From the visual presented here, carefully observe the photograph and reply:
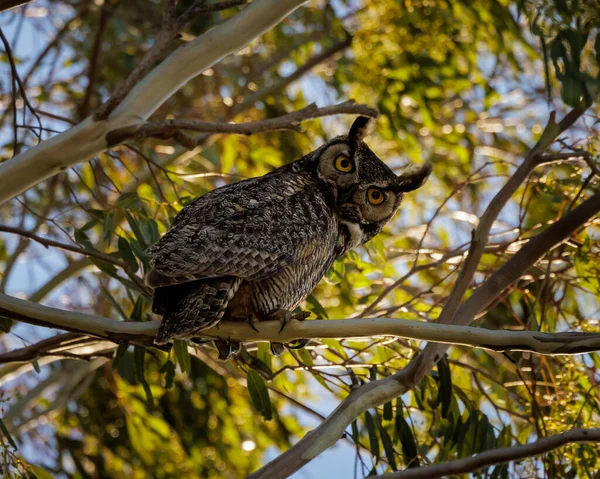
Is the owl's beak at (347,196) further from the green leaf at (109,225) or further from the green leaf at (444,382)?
the green leaf at (109,225)

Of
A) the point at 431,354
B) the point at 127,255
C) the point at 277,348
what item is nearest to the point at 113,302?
the point at 127,255

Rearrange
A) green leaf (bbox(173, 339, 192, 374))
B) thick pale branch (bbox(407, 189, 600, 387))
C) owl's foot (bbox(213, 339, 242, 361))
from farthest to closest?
1. green leaf (bbox(173, 339, 192, 374))
2. thick pale branch (bbox(407, 189, 600, 387))
3. owl's foot (bbox(213, 339, 242, 361))

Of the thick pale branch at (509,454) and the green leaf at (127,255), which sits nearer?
the thick pale branch at (509,454)

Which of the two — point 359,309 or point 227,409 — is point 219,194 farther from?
point 227,409

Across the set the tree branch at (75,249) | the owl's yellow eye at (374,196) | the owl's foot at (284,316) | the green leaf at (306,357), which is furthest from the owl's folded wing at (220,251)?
the green leaf at (306,357)

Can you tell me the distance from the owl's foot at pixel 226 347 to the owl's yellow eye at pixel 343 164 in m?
0.68

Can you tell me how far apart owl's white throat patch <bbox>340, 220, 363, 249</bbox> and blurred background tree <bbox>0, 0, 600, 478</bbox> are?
0.85 ft

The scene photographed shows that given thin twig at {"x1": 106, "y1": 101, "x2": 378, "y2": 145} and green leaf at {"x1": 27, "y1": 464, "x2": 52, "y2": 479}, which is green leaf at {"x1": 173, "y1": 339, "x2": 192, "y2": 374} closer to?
green leaf at {"x1": 27, "y1": 464, "x2": 52, "y2": 479}

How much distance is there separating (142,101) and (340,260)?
987 millimetres

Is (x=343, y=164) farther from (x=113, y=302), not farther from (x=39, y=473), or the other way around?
(x=39, y=473)

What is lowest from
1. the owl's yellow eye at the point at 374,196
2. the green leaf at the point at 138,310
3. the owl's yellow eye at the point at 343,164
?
the green leaf at the point at 138,310

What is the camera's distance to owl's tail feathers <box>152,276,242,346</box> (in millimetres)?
2133

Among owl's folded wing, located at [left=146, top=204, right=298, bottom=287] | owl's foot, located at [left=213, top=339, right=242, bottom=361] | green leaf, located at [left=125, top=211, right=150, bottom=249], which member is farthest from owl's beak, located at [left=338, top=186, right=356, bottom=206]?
green leaf, located at [left=125, top=211, right=150, bottom=249]

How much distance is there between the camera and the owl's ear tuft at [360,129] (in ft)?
9.25
